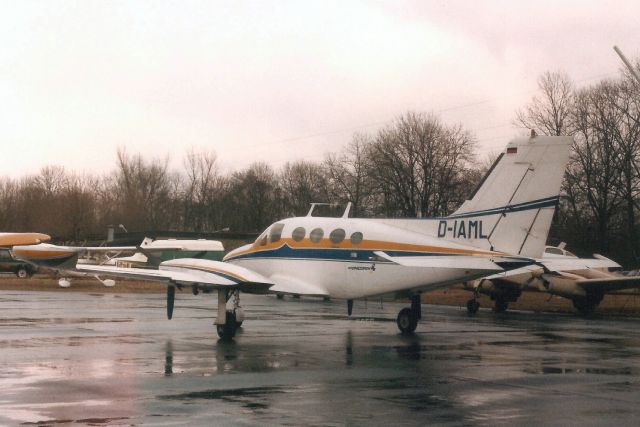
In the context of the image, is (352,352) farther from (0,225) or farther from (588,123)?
(0,225)

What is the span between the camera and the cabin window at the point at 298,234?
20422 millimetres

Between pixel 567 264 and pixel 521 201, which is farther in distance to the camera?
pixel 567 264

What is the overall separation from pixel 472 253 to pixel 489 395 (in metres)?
7.46

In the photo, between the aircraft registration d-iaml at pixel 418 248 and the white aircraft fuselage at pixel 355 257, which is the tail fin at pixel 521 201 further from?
the white aircraft fuselage at pixel 355 257

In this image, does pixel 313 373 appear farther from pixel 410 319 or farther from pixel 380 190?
pixel 380 190

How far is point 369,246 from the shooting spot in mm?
19312

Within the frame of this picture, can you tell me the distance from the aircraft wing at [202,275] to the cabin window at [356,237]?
2141 millimetres

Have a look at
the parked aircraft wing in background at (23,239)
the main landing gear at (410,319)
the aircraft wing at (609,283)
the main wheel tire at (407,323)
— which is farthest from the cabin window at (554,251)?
the parked aircraft wing in background at (23,239)

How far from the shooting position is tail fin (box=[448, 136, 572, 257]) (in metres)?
18.5

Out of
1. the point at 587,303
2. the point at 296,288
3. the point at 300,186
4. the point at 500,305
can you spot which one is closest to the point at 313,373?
the point at 296,288

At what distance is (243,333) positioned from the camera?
68.1 feet

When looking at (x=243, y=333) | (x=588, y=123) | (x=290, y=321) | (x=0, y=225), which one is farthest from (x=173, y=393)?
(x=0, y=225)

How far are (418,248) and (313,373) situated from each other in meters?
6.05

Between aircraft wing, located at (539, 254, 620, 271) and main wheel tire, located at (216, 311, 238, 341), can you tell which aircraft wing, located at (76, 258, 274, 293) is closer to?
main wheel tire, located at (216, 311, 238, 341)
